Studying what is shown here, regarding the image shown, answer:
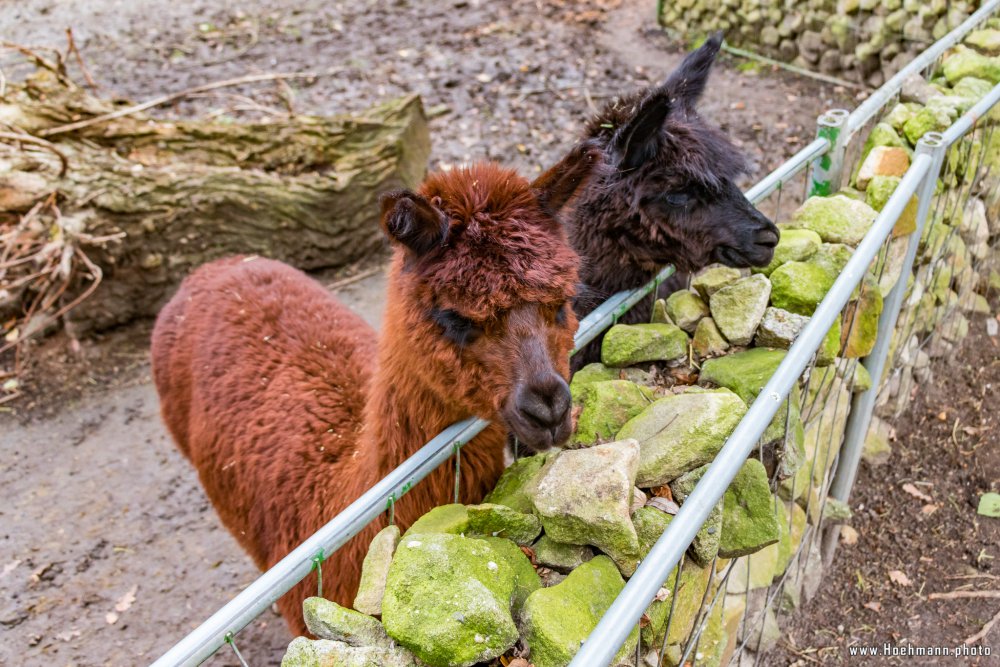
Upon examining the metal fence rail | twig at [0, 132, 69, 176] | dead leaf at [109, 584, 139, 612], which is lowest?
dead leaf at [109, 584, 139, 612]

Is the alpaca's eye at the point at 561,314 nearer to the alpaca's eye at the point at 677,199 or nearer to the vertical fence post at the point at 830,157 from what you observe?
the alpaca's eye at the point at 677,199

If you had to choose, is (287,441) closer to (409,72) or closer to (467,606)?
(467,606)

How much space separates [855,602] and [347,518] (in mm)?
2827

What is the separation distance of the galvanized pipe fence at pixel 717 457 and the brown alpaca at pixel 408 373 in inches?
6.5

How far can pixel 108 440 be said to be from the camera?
5.04m

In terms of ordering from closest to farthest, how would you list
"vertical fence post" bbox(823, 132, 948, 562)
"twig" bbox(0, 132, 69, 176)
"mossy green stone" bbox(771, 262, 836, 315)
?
"mossy green stone" bbox(771, 262, 836, 315), "vertical fence post" bbox(823, 132, 948, 562), "twig" bbox(0, 132, 69, 176)

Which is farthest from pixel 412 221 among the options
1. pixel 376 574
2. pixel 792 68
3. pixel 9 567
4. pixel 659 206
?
pixel 792 68

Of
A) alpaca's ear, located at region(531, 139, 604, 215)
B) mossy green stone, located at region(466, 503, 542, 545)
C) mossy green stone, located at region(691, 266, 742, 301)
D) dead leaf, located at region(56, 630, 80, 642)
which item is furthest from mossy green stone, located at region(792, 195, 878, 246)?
dead leaf, located at region(56, 630, 80, 642)

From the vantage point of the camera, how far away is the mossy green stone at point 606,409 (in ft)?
7.10

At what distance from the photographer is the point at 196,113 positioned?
772 cm

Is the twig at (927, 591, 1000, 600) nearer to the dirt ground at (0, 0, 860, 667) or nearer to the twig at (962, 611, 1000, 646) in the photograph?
the twig at (962, 611, 1000, 646)

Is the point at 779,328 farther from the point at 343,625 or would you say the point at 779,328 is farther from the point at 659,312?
the point at 343,625

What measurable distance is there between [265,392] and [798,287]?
2.10 metres

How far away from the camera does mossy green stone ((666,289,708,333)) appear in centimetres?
270
